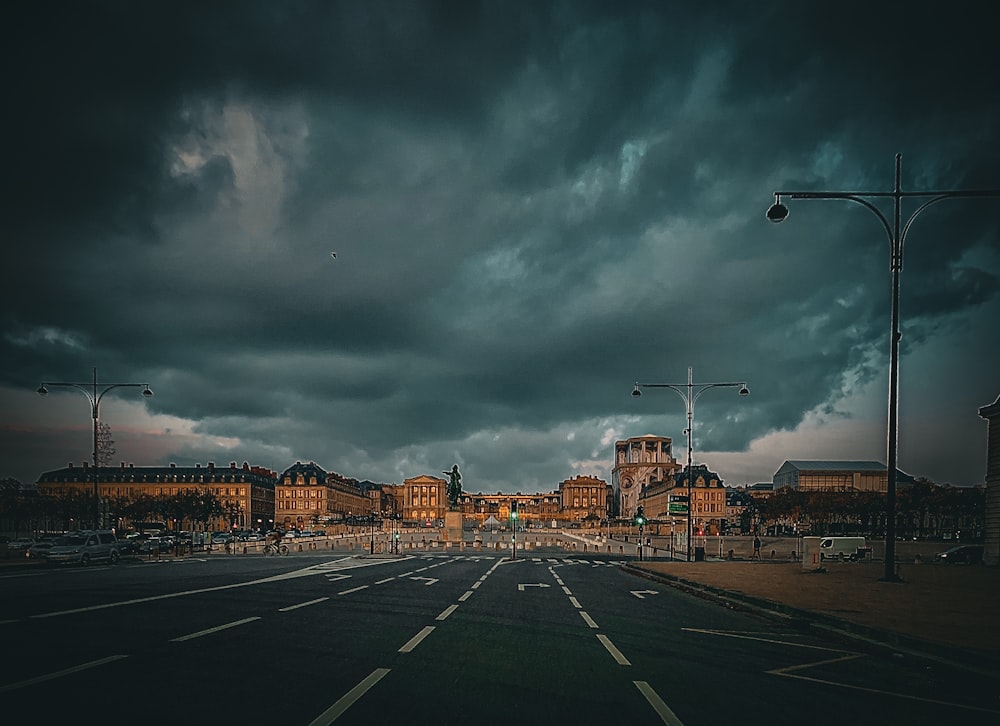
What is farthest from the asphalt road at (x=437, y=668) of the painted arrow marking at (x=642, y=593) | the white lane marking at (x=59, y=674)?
the painted arrow marking at (x=642, y=593)

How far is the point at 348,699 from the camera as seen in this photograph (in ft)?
26.2

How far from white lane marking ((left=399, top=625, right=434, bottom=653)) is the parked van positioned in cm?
4590

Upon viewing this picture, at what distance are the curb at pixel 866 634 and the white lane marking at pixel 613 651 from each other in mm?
4531

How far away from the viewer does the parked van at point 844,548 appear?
5222 cm

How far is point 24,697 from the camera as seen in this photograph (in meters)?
7.84

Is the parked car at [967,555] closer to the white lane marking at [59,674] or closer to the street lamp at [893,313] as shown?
the street lamp at [893,313]

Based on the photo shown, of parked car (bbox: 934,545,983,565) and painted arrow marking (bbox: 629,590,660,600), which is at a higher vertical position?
painted arrow marking (bbox: 629,590,660,600)

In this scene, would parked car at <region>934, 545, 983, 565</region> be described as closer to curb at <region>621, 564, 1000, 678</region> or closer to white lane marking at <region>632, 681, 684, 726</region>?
curb at <region>621, 564, 1000, 678</region>

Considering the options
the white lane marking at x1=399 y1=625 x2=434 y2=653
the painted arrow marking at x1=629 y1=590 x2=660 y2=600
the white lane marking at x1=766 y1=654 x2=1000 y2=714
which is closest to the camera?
the white lane marking at x1=766 y1=654 x2=1000 y2=714

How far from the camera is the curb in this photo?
34.9ft

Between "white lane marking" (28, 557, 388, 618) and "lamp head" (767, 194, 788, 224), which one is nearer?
"white lane marking" (28, 557, 388, 618)

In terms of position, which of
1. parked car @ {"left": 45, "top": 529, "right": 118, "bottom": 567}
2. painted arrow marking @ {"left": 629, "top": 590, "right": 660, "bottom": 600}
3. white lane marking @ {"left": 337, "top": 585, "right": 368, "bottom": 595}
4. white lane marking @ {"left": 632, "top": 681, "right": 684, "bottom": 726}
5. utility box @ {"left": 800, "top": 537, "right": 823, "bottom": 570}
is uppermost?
white lane marking @ {"left": 632, "top": 681, "right": 684, "bottom": 726}

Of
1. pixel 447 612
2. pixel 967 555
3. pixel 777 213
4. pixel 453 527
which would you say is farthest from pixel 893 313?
pixel 453 527

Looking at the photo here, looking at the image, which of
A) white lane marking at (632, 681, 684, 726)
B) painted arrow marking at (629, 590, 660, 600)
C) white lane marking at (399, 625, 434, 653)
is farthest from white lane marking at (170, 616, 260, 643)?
painted arrow marking at (629, 590, 660, 600)
